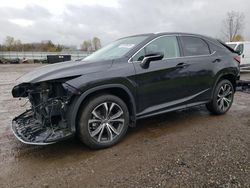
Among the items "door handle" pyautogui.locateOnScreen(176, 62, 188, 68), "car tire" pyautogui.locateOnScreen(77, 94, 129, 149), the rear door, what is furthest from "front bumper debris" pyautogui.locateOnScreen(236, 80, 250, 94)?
"car tire" pyautogui.locateOnScreen(77, 94, 129, 149)

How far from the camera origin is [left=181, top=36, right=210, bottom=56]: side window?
15.8 ft

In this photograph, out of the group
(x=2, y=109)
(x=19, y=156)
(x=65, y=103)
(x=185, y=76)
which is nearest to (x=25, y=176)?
(x=19, y=156)

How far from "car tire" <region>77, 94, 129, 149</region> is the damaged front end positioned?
24cm

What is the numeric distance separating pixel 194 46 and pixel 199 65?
16.5 inches

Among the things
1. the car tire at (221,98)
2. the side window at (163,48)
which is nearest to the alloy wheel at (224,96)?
the car tire at (221,98)

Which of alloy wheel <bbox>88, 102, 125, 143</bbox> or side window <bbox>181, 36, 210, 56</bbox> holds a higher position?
side window <bbox>181, 36, 210, 56</bbox>

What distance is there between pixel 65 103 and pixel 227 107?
3.73 metres

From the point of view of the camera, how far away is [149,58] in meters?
3.99

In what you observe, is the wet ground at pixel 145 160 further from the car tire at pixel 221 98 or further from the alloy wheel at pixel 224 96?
the alloy wheel at pixel 224 96

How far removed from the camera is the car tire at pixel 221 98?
17.3 ft

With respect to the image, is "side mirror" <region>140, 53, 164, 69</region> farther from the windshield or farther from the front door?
the windshield

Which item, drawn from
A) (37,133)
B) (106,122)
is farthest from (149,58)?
(37,133)

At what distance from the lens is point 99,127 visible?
12.2 feet

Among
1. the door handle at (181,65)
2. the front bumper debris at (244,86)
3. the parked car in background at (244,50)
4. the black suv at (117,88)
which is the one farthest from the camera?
the parked car in background at (244,50)
